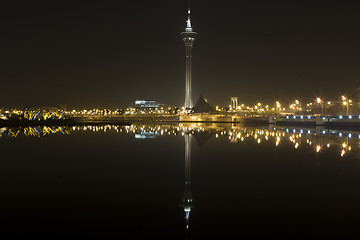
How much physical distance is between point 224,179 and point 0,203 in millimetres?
4488

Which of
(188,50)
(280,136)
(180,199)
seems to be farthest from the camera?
(188,50)

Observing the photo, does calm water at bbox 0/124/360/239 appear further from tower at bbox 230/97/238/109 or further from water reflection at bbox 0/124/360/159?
tower at bbox 230/97/238/109

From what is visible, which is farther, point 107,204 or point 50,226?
point 107,204

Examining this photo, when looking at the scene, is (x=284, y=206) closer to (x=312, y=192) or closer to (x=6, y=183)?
(x=312, y=192)

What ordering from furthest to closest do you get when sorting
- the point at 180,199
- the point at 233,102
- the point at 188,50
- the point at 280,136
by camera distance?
1. the point at 233,102
2. the point at 188,50
3. the point at 280,136
4. the point at 180,199

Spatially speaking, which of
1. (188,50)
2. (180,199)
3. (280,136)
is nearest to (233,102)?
(188,50)

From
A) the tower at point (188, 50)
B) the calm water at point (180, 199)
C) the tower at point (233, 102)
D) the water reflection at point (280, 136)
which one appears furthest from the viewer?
the tower at point (233, 102)

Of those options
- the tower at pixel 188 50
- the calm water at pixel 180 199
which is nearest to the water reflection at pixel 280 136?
the calm water at pixel 180 199

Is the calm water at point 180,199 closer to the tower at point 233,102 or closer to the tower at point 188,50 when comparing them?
the tower at point 188,50

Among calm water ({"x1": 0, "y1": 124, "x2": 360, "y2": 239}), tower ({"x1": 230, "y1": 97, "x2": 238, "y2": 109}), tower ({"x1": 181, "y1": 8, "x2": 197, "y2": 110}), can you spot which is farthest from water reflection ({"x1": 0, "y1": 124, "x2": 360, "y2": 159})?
tower ({"x1": 230, "y1": 97, "x2": 238, "y2": 109})

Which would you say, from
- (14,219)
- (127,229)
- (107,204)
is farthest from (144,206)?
(14,219)

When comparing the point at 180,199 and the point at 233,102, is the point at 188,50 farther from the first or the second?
the point at 180,199

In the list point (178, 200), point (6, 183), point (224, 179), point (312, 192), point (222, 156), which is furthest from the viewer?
point (222, 156)

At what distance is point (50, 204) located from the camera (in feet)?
17.9
